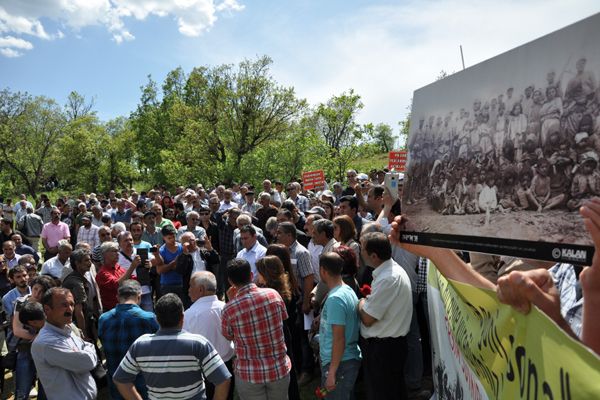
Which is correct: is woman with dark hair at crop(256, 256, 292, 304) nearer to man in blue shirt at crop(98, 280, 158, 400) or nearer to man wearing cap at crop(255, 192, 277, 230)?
man in blue shirt at crop(98, 280, 158, 400)

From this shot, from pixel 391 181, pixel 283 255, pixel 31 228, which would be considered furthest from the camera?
pixel 31 228

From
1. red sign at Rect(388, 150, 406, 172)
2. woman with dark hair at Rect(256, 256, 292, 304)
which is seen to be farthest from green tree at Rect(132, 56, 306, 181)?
woman with dark hair at Rect(256, 256, 292, 304)

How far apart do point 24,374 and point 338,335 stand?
4.05 m

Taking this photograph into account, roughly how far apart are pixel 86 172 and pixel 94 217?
2641 centimetres

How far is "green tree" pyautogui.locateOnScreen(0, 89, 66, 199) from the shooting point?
3647 cm

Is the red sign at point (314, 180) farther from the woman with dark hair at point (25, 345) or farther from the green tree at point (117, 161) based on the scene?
the green tree at point (117, 161)

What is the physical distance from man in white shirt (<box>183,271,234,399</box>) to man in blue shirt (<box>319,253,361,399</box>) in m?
1.07

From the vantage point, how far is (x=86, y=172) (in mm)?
35906

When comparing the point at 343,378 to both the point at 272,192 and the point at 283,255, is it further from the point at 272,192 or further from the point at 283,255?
the point at 272,192

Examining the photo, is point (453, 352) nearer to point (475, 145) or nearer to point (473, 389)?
point (473, 389)

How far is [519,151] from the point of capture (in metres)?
1.83

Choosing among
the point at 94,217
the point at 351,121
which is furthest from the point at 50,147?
the point at 94,217

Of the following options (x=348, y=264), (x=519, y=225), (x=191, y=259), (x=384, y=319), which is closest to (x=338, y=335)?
(x=384, y=319)

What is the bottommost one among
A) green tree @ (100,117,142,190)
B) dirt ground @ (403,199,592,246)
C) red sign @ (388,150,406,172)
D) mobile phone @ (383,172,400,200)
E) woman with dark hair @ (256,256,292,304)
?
woman with dark hair @ (256,256,292,304)
